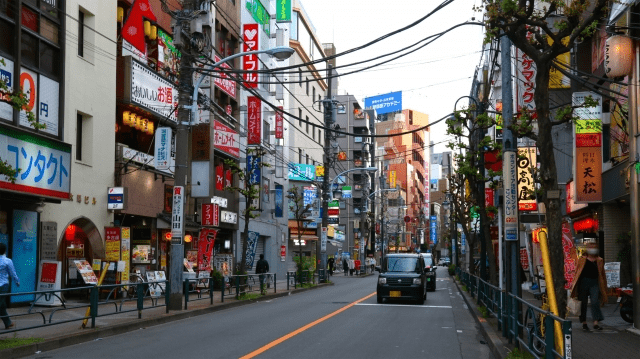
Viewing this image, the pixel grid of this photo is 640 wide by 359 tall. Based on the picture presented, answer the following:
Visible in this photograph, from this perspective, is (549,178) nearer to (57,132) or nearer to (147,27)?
(57,132)

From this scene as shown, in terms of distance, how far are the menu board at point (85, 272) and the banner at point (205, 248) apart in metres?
10.7

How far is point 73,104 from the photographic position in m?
24.6

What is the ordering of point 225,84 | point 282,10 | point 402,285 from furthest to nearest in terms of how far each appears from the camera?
point 282,10 < point 225,84 < point 402,285

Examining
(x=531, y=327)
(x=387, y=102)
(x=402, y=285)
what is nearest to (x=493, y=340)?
(x=531, y=327)

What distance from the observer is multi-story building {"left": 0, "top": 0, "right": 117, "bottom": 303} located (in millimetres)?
20719

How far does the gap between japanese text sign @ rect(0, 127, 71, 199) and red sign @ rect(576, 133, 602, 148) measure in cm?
1575

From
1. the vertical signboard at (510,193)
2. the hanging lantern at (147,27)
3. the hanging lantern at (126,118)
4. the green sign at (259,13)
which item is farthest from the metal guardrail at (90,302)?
the green sign at (259,13)

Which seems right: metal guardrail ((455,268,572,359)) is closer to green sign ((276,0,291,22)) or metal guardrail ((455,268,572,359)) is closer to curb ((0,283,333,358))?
curb ((0,283,333,358))

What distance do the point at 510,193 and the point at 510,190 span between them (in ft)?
0.20

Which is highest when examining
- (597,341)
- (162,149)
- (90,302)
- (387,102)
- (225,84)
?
(387,102)

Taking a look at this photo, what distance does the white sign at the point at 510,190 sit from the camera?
47.4 ft

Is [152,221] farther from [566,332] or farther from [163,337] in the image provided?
[566,332]

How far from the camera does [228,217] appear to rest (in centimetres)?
4009

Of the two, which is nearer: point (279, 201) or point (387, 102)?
point (279, 201)
